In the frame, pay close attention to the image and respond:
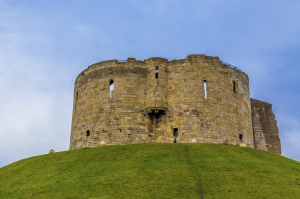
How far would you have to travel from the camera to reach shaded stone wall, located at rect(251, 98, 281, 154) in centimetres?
4175

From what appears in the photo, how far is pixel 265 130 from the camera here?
42219 mm

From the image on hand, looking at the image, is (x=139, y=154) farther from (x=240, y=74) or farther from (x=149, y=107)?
(x=240, y=74)

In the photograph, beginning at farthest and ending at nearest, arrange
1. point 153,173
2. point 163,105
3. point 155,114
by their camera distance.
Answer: point 155,114
point 163,105
point 153,173

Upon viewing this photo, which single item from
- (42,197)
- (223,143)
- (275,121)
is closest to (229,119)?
(223,143)

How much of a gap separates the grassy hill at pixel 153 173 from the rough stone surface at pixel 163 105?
143 inches

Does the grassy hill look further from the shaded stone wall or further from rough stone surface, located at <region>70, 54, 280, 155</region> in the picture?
the shaded stone wall

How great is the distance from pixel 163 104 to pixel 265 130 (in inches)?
520

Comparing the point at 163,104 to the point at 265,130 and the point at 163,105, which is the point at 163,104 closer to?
the point at 163,105

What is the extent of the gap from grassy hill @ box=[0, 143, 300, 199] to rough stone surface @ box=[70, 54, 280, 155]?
12.0ft

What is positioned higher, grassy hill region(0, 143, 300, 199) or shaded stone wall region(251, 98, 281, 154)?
shaded stone wall region(251, 98, 281, 154)

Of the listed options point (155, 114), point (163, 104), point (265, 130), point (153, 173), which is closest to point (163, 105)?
point (163, 104)

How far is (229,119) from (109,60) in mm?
13150

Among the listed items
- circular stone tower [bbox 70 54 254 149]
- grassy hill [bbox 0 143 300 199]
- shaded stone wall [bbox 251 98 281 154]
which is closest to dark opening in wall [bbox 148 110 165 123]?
circular stone tower [bbox 70 54 254 149]

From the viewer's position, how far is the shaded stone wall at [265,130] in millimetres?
41750
